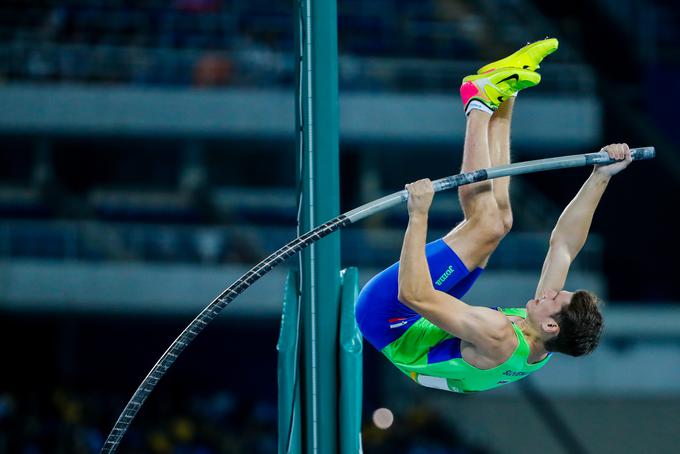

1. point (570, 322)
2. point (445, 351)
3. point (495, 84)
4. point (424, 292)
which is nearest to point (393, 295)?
point (445, 351)

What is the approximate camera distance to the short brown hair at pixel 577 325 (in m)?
5.22

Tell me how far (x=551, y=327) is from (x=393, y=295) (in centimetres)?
75

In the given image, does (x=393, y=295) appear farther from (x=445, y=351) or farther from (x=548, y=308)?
(x=548, y=308)

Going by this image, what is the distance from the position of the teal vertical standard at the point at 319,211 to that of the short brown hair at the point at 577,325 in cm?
103

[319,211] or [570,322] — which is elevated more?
[319,211]

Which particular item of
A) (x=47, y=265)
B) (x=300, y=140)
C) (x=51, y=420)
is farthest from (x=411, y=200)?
(x=47, y=265)

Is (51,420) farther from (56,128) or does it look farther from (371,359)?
(371,359)

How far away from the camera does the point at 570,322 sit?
17.1 ft

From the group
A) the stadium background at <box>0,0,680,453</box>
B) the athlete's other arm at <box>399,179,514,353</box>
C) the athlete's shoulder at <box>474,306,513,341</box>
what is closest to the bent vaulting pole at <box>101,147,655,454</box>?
the athlete's other arm at <box>399,179,514,353</box>

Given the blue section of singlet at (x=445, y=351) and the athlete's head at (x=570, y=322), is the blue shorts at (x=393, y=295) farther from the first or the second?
the athlete's head at (x=570, y=322)

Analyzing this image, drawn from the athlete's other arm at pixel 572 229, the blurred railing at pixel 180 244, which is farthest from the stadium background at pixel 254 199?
the athlete's other arm at pixel 572 229

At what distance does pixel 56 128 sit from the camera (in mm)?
15359

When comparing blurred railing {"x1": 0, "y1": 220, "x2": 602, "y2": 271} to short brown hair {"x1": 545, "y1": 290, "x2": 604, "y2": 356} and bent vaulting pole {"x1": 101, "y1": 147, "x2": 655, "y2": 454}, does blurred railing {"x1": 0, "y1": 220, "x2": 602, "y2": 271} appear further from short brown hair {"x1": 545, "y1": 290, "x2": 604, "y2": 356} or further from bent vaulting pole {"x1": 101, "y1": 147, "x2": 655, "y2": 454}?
bent vaulting pole {"x1": 101, "y1": 147, "x2": 655, "y2": 454}

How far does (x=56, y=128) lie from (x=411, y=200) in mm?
11265
